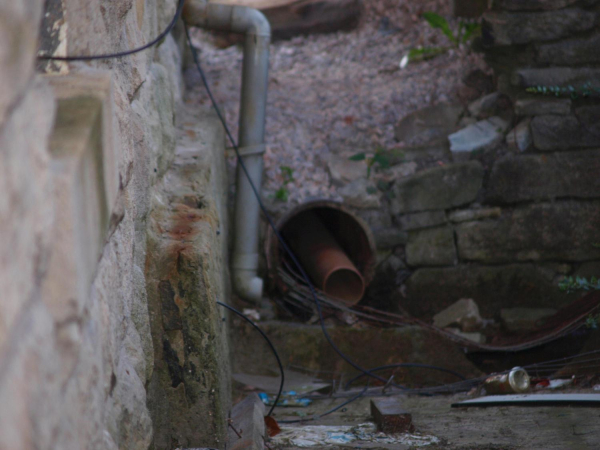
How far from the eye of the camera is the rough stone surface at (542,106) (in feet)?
12.2

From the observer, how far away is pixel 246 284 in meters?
3.38

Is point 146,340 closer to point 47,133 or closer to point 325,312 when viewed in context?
point 47,133

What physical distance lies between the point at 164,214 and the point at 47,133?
1246mm

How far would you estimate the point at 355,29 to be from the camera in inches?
207

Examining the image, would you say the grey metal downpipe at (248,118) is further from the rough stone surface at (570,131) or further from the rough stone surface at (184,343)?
the rough stone surface at (570,131)


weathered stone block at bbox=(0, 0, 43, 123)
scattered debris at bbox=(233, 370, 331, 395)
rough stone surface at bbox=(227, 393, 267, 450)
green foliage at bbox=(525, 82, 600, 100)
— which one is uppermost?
weathered stone block at bbox=(0, 0, 43, 123)

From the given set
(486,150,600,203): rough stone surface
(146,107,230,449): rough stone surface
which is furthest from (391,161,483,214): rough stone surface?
(146,107,230,449): rough stone surface

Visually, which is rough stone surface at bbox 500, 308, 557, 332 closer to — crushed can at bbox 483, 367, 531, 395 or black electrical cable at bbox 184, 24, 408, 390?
black electrical cable at bbox 184, 24, 408, 390

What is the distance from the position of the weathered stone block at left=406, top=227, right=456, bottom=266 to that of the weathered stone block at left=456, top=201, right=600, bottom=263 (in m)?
0.07

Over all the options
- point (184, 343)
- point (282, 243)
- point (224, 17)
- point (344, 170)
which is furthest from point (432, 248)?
point (184, 343)

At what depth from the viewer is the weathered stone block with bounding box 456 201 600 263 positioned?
142 inches

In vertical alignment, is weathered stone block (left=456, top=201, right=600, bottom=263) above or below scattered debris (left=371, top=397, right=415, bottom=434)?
above

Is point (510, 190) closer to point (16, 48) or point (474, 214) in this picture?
point (474, 214)

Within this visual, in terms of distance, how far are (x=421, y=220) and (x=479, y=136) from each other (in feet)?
2.37
